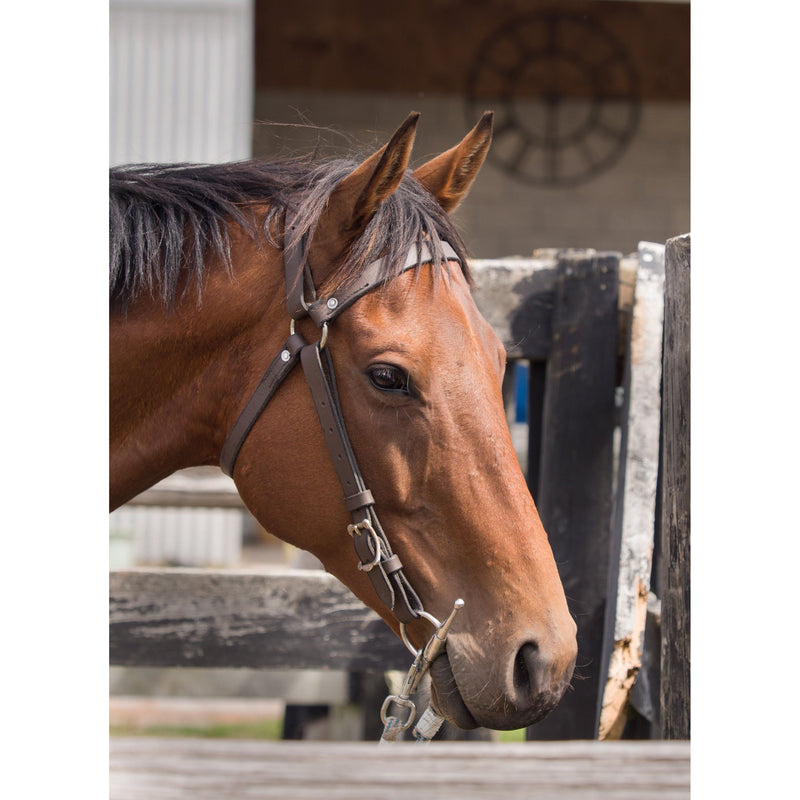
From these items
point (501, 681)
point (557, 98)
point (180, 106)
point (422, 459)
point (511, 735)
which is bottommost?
point (511, 735)

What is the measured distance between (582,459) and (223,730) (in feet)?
7.12

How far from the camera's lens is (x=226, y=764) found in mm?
528

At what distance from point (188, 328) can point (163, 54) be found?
0.89 m

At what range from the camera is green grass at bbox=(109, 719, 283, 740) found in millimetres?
2606

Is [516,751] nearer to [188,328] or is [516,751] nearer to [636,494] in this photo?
[188,328]

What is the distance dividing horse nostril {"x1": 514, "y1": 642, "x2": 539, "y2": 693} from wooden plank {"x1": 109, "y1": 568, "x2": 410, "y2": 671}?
0.60m

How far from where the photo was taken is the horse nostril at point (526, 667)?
2.92 ft

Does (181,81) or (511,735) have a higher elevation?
(181,81)

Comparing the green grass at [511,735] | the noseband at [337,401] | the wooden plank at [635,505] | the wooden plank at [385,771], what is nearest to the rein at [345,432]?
the noseband at [337,401]

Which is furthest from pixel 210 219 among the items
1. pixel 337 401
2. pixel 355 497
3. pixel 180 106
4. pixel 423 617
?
pixel 180 106

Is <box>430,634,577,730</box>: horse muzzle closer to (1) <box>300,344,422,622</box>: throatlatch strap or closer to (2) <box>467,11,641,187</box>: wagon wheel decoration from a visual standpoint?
(1) <box>300,344,422,622</box>: throatlatch strap

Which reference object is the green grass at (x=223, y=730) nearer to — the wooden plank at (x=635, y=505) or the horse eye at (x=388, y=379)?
the wooden plank at (x=635, y=505)

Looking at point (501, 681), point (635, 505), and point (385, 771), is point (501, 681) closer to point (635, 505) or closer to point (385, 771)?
point (385, 771)

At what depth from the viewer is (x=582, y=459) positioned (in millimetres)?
1449
